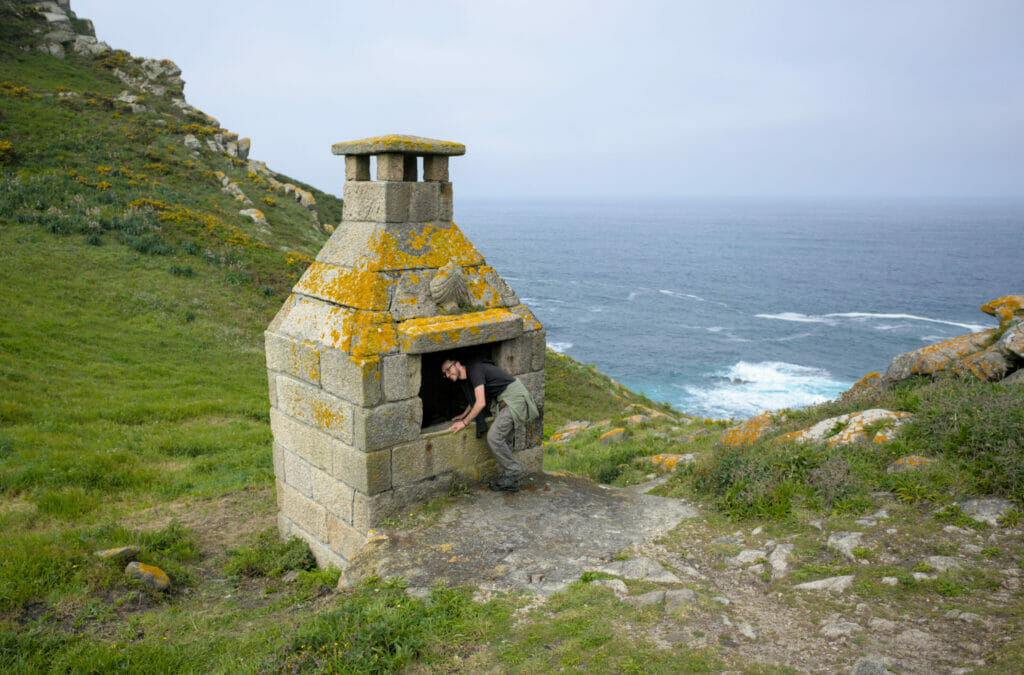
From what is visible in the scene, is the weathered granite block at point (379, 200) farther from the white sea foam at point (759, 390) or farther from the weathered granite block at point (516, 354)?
the white sea foam at point (759, 390)

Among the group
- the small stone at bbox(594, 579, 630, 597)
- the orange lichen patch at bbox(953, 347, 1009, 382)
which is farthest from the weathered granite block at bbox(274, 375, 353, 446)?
the orange lichen patch at bbox(953, 347, 1009, 382)

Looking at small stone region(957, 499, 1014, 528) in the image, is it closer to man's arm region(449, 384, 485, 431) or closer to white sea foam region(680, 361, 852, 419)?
man's arm region(449, 384, 485, 431)

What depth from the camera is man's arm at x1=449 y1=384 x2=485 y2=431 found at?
6.61 metres

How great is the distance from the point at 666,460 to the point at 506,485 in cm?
315

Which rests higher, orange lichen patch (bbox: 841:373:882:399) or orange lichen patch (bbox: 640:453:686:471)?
orange lichen patch (bbox: 841:373:882:399)

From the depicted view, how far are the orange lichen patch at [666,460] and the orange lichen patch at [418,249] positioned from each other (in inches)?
158

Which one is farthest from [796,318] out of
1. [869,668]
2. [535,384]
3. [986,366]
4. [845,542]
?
[869,668]

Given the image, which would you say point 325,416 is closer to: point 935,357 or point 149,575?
point 149,575

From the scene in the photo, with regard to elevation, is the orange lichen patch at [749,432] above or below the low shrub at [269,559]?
above

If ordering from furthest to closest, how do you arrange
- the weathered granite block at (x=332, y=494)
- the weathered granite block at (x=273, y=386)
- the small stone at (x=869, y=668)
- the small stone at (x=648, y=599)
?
the weathered granite block at (x=273, y=386) < the weathered granite block at (x=332, y=494) < the small stone at (x=648, y=599) < the small stone at (x=869, y=668)

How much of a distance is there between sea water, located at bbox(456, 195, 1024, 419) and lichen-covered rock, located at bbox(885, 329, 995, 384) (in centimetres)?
2097

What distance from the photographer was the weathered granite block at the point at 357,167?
6598mm

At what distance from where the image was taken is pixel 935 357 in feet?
27.9

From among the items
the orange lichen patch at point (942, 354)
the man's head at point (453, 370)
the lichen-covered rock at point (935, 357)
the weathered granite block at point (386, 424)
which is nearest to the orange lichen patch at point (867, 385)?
the lichen-covered rock at point (935, 357)
